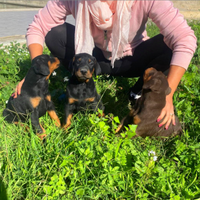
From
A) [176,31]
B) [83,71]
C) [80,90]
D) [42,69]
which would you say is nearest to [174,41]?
[176,31]

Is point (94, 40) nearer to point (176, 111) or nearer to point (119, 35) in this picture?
point (119, 35)

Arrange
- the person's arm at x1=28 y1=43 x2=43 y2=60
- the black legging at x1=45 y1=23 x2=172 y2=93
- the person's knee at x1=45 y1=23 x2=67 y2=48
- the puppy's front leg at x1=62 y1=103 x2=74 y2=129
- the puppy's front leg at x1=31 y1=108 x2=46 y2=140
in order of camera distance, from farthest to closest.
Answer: the person's knee at x1=45 y1=23 x2=67 y2=48, the black legging at x1=45 y1=23 x2=172 y2=93, the person's arm at x1=28 y1=43 x2=43 y2=60, the puppy's front leg at x1=62 y1=103 x2=74 y2=129, the puppy's front leg at x1=31 y1=108 x2=46 y2=140

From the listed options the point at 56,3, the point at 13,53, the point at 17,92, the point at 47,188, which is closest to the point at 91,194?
the point at 47,188

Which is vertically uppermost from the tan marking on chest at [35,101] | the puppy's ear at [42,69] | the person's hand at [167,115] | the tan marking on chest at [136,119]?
the puppy's ear at [42,69]

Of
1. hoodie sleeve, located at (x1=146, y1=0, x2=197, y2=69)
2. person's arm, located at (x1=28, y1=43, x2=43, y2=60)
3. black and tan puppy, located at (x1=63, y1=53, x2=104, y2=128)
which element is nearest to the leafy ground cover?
black and tan puppy, located at (x1=63, y1=53, x2=104, y2=128)

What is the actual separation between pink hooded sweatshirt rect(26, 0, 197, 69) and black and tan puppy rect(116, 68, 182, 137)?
14.4 inches

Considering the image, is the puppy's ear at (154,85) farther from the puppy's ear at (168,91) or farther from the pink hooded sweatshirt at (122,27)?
the pink hooded sweatshirt at (122,27)

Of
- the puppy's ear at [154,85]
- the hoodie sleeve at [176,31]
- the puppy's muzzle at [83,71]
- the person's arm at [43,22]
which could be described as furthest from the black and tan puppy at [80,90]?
the hoodie sleeve at [176,31]

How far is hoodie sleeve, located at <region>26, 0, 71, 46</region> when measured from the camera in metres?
3.10

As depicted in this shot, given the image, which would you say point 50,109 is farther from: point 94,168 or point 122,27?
point 122,27

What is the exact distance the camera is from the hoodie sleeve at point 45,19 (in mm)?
3104

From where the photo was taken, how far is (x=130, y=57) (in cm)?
346

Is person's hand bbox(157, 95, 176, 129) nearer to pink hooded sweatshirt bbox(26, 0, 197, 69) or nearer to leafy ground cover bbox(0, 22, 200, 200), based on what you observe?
leafy ground cover bbox(0, 22, 200, 200)

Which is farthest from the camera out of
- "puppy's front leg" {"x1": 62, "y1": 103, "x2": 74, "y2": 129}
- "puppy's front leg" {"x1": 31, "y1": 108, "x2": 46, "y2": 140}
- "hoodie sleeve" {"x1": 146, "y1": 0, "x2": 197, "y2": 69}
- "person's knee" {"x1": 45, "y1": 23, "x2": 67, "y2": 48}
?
"person's knee" {"x1": 45, "y1": 23, "x2": 67, "y2": 48}
